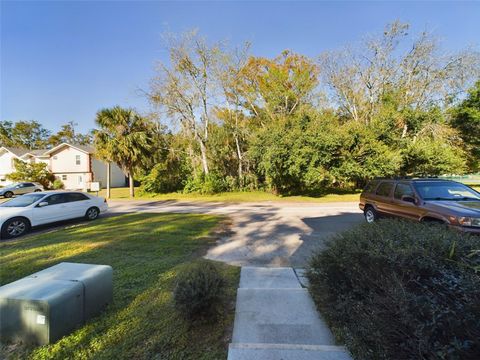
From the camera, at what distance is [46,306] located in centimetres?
248

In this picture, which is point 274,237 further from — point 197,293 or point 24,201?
point 24,201

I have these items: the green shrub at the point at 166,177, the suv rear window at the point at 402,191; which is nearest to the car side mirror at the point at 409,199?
the suv rear window at the point at 402,191

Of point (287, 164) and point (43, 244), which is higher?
point (287, 164)

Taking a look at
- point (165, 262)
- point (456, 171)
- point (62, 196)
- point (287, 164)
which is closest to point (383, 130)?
point (456, 171)

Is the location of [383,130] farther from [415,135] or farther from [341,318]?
[341,318]

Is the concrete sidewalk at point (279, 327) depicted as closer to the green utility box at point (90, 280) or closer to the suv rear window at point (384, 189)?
the green utility box at point (90, 280)

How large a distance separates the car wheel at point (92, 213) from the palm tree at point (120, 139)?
10136 mm

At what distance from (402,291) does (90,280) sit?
3.41 meters

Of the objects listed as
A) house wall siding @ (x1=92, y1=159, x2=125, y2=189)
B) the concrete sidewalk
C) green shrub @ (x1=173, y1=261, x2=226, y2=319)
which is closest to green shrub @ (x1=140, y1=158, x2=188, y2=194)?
house wall siding @ (x1=92, y1=159, x2=125, y2=189)

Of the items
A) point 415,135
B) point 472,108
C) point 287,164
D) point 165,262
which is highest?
point 472,108

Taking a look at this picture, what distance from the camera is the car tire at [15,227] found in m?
7.99

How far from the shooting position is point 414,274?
2215 millimetres

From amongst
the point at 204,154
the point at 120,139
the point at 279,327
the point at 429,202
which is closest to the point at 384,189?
the point at 429,202

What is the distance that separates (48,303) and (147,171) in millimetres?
24393
